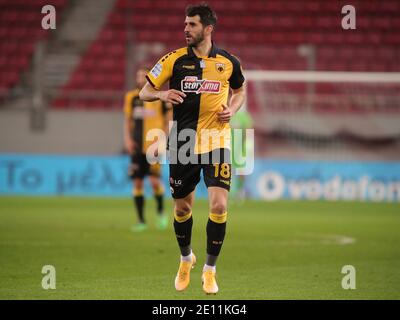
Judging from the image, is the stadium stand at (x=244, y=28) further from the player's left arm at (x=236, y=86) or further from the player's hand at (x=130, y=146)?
the player's left arm at (x=236, y=86)

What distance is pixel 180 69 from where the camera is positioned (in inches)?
283

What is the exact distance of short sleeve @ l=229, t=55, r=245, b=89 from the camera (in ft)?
24.1

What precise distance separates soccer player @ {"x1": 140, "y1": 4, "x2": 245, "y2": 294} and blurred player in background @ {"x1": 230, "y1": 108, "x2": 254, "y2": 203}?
31.2 ft

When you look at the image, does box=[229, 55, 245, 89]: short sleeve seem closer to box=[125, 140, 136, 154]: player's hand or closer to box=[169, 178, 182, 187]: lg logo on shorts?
box=[169, 178, 182, 187]: lg logo on shorts

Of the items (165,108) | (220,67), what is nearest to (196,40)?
(220,67)

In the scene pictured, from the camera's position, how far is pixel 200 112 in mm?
7184

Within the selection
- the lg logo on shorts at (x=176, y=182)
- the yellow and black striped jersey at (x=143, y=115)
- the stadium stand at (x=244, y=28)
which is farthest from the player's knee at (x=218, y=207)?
the stadium stand at (x=244, y=28)

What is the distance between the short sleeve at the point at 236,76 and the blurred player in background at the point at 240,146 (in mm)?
9286

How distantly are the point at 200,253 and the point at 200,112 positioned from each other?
278 cm

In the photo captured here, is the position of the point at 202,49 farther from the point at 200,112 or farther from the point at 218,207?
the point at 218,207

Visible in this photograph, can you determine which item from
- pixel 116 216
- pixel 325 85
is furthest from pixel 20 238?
pixel 325 85

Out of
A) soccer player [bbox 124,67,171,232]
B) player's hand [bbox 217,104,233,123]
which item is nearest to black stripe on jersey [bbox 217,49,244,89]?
player's hand [bbox 217,104,233,123]

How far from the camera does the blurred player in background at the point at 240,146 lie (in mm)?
17078

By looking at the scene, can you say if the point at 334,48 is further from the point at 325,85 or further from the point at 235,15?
the point at 235,15
